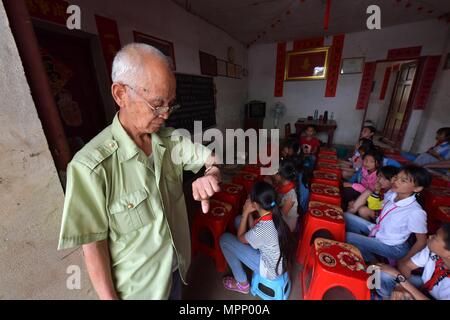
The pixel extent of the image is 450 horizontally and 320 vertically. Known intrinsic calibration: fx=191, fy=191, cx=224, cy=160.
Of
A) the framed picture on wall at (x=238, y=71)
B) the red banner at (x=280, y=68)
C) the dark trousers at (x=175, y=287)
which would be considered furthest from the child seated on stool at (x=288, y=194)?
the red banner at (x=280, y=68)

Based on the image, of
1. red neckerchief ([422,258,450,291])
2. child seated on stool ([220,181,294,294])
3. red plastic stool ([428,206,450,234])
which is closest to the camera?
red neckerchief ([422,258,450,291])

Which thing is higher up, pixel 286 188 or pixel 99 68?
pixel 99 68

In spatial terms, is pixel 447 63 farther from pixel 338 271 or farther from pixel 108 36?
pixel 108 36

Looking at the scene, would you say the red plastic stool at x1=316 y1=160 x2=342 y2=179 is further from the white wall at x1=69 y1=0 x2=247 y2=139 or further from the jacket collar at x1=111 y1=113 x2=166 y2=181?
the white wall at x1=69 y1=0 x2=247 y2=139

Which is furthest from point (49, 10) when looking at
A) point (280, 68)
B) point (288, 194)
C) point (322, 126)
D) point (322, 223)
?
point (280, 68)

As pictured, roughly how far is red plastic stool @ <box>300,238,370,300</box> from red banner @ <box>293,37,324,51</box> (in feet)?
20.4

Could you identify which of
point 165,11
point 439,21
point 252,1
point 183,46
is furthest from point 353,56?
point 165,11

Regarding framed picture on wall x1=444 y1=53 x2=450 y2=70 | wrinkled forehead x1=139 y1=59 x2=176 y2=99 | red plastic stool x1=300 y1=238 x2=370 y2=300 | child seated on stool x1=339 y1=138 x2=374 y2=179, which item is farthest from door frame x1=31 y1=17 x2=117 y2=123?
framed picture on wall x1=444 y1=53 x2=450 y2=70

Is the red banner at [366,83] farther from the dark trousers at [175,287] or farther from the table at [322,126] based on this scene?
the dark trousers at [175,287]

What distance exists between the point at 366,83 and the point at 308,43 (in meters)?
2.08

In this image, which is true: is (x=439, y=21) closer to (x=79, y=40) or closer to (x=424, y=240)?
(x=424, y=240)

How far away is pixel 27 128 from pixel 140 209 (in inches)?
21.1

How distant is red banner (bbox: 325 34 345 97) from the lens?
5.61 meters

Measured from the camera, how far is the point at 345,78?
579 centimetres
